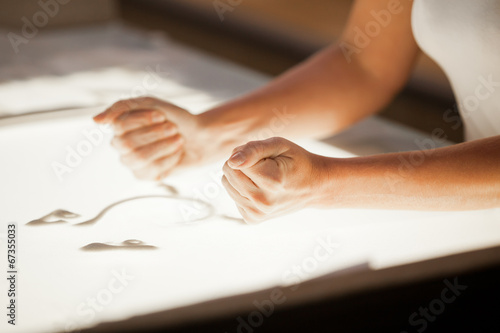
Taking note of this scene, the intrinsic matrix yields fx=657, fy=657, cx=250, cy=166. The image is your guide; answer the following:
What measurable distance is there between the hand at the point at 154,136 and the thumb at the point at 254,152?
0.22m

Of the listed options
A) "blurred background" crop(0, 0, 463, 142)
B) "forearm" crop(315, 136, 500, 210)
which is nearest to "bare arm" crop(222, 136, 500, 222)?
"forearm" crop(315, 136, 500, 210)

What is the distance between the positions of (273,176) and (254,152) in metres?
0.03

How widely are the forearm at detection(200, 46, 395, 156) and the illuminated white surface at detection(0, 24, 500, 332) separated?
53mm

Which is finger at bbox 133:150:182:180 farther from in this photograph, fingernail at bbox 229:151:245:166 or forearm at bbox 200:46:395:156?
fingernail at bbox 229:151:245:166

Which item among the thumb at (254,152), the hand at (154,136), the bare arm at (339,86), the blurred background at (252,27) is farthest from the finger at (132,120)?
the blurred background at (252,27)

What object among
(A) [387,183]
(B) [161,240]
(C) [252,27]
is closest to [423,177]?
(A) [387,183]

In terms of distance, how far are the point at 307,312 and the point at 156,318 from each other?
0.40 feet

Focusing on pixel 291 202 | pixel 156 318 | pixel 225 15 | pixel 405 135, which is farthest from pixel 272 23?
pixel 156 318

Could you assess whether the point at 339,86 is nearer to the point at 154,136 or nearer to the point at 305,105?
the point at 305,105

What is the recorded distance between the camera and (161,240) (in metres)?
0.63

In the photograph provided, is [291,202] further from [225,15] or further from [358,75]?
[225,15]

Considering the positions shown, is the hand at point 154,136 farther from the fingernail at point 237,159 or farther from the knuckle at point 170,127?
the fingernail at point 237,159

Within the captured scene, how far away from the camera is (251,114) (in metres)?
0.83

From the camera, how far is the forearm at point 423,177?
1.95 ft
